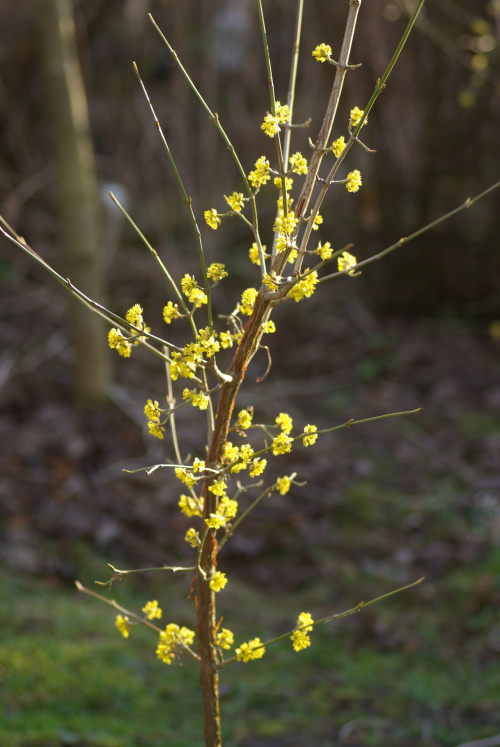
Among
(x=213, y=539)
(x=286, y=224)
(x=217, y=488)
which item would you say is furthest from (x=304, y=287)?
(x=213, y=539)

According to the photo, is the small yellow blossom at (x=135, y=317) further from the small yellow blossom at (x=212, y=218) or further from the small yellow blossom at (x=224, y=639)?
the small yellow blossom at (x=224, y=639)

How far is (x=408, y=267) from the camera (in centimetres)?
536

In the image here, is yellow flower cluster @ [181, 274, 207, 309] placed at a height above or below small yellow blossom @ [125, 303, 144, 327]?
above

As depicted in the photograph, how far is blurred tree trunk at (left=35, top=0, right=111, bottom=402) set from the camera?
3934 mm

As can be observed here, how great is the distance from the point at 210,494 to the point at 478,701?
1.51 m

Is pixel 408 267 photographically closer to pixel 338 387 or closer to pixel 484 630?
pixel 338 387

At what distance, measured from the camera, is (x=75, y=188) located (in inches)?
161

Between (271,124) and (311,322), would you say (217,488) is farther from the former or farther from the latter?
(311,322)

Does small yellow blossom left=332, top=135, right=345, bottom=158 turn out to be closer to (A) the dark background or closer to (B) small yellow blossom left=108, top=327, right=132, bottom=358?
(B) small yellow blossom left=108, top=327, right=132, bottom=358

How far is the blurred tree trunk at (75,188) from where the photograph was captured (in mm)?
3934

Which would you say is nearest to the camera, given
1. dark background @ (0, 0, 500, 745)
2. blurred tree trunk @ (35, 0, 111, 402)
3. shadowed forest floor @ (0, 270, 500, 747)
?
shadowed forest floor @ (0, 270, 500, 747)

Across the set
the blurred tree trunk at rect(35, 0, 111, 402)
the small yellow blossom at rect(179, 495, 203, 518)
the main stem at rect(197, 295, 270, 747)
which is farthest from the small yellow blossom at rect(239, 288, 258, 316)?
the blurred tree trunk at rect(35, 0, 111, 402)

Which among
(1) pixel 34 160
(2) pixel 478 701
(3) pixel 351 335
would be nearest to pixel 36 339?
(1) pixel 34 160

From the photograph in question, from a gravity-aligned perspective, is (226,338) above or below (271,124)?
below
